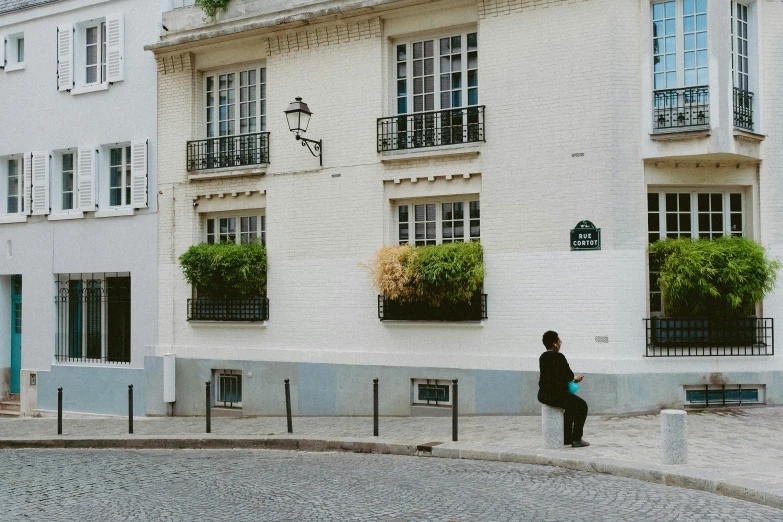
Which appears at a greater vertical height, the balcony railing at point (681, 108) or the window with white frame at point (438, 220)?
the balcony railing at point (681, 108)

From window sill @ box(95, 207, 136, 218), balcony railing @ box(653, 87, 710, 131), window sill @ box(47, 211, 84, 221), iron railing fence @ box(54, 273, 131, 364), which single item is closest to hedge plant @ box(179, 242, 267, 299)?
window sill @ box(95, 207, 136, 218)

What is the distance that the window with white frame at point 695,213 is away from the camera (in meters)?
14.4

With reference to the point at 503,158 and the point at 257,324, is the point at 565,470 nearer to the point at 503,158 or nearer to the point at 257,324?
the point at 503,158

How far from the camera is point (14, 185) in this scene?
830 inches

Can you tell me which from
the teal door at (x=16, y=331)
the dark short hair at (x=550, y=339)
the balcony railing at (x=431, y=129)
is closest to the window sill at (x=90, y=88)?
the teal door at (x=16, y=331)

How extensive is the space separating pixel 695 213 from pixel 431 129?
4802 millimetres

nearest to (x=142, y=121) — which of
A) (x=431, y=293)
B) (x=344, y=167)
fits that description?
(x=344, y=167)

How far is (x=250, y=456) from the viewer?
12586mm

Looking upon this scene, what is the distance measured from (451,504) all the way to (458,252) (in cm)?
626

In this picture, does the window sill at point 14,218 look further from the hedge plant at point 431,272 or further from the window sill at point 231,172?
the hedge plant at point 431,272

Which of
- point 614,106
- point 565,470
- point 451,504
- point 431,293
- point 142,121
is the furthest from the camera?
point 142,121

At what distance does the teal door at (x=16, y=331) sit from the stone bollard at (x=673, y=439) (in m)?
16.5

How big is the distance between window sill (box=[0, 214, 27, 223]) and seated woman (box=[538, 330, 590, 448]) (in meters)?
14.2

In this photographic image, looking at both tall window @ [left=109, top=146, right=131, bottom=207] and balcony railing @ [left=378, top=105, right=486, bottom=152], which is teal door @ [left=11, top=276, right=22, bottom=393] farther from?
balcony railing @ [left=378, top=105, right=486, bottom=152]
